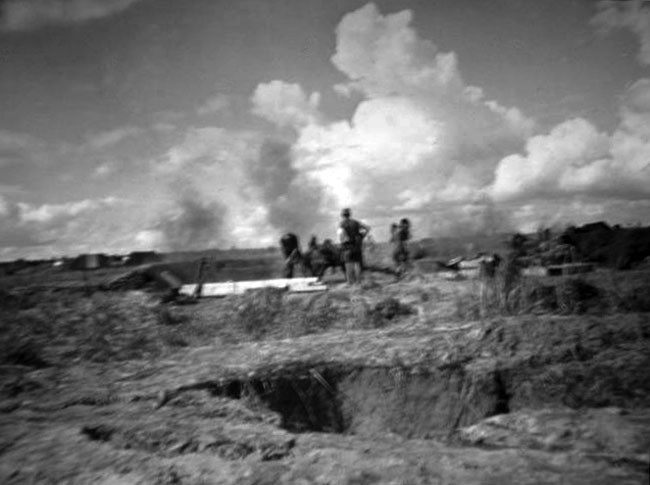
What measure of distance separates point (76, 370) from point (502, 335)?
251 cm

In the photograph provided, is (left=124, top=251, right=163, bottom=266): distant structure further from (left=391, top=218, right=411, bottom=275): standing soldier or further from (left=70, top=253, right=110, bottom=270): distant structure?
(left=391, top=218, right=411, bottom=275): standing soldier

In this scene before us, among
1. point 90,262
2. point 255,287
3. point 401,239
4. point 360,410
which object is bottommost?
point 360,410

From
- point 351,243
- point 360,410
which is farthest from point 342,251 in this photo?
point 360,410

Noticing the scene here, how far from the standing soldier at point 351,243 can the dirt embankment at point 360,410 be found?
777 centimetres

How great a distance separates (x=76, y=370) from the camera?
117 inches

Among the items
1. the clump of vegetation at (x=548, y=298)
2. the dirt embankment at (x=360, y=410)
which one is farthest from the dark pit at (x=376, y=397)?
the clump of vegetation at (x=548, y=298)

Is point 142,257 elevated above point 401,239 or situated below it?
above

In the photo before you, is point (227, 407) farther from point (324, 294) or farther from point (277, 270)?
point (277, 270)

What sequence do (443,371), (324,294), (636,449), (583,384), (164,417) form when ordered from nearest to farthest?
(636,449) → (164,417) → (583,384) → (443,371) → (324,294)

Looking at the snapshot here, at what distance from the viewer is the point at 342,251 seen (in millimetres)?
11617

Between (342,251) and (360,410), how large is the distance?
879cm

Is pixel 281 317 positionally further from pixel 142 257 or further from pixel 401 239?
pixel 142 257

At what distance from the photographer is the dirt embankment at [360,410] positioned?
4.97 feet

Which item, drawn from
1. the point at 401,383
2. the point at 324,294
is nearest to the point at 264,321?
the point at 324,294
